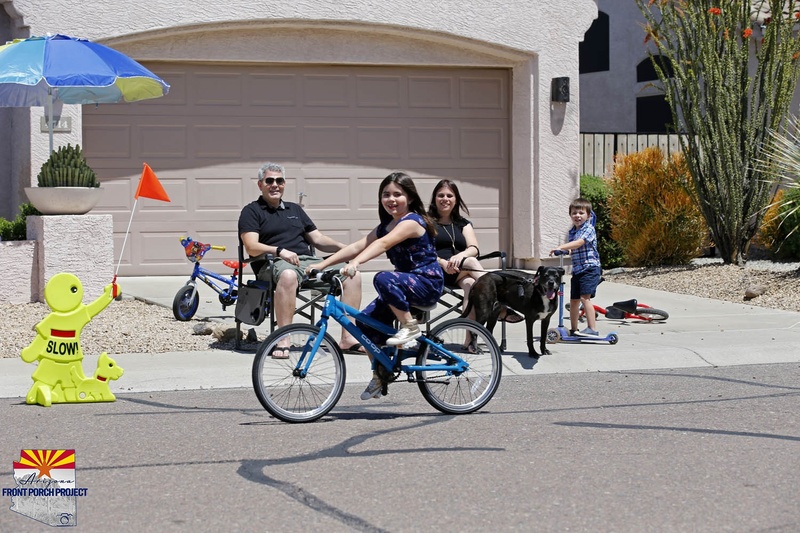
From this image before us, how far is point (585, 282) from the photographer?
10750 mm

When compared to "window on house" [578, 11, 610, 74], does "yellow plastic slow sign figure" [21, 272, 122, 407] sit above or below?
below

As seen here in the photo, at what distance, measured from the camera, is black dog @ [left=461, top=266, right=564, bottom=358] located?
945 cm

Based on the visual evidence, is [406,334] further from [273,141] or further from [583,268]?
[273,141]

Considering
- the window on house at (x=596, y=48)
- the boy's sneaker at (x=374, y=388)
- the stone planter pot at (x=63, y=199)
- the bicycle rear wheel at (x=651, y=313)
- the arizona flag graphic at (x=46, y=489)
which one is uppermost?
the window on house at (x=596, y=48)

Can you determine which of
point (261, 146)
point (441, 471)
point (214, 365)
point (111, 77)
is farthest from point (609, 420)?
point (261, 146)

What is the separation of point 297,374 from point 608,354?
355cm

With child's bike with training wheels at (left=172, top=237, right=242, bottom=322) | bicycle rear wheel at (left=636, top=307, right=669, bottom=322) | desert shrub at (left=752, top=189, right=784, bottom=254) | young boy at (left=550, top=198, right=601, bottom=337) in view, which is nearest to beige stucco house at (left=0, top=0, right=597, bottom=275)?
desert shrub at (left=752, top=189, right=784, bottom=254)

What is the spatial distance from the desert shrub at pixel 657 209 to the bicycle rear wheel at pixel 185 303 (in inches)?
276

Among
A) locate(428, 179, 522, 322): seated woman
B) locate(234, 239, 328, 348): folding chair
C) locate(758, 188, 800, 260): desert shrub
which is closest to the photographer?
locate(234, 239, 328, 348): folding chair

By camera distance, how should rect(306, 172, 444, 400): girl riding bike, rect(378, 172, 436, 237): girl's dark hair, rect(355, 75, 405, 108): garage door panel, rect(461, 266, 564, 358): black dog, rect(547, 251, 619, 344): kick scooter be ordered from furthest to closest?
rect(355, 75, 405, 108): garage door panel, rect(547, 251, 619, 344): kick scooter, rect(461, 266, 564, 358): black dog, rect(378, 172, 436, 237): girl's dark hair, rect(306, 172, 444, 400): girl riding bike

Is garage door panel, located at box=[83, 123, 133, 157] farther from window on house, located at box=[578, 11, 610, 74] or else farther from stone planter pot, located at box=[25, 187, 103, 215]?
window on house, located at box=[578, 11, 610, 74]

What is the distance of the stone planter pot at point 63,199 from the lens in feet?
39.7

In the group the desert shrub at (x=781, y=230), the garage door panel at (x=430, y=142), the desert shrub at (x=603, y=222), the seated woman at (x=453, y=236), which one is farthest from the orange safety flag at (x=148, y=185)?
the desert shrub at (x=781, y=230)

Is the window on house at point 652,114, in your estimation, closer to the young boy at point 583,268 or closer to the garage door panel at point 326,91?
the garage door panel at point 326,91
